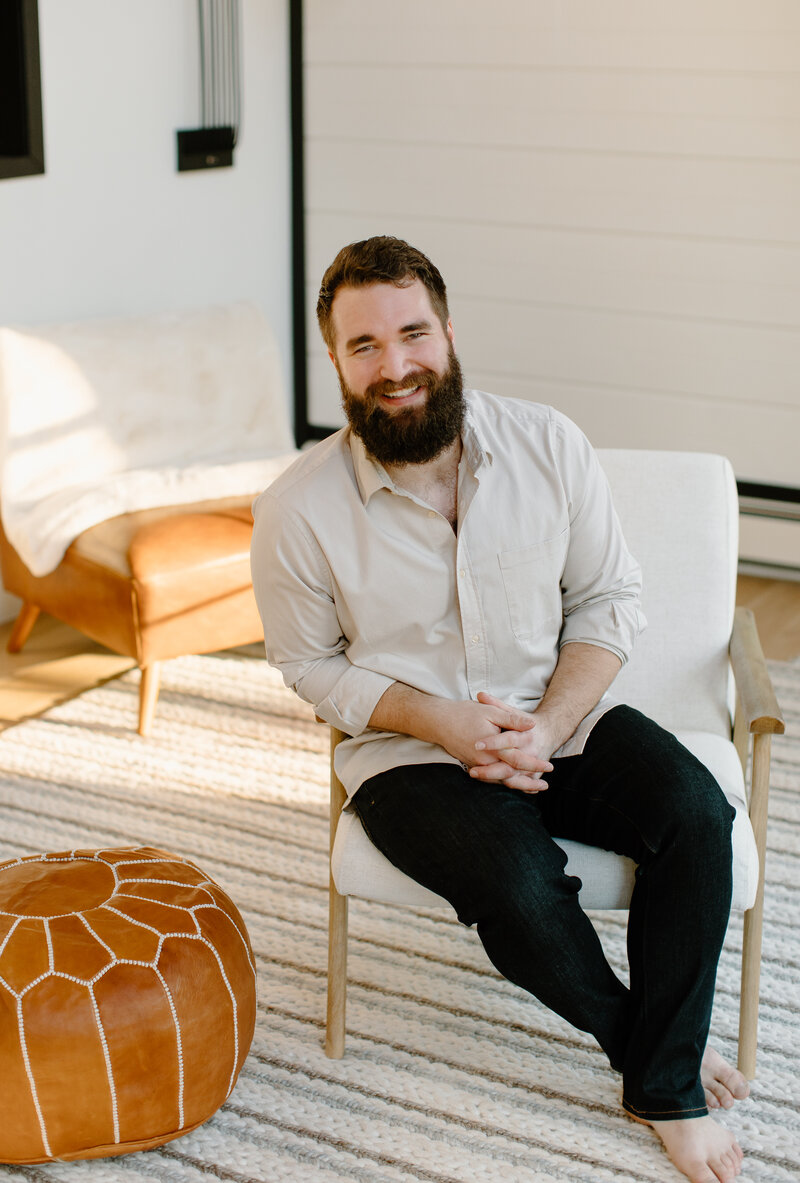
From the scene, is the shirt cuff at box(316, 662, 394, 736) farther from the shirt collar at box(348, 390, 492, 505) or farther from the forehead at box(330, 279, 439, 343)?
the forehead at box(330, 279, 439, 343)

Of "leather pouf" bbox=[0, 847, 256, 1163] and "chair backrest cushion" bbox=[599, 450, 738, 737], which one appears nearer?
"leather pouf" bbox=[0, 847, 256, 1163]

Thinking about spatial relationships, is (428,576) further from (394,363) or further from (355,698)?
(394,363)

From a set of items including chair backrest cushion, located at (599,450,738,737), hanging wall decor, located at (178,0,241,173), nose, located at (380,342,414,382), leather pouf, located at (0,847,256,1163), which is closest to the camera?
leather pouf, located at (0,847,256,1163)

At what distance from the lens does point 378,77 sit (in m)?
4.13

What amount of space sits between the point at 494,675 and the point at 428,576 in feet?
0.59

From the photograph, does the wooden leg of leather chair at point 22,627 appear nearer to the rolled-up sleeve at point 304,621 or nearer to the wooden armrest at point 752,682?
the rolled-up sleeve at point 304,621

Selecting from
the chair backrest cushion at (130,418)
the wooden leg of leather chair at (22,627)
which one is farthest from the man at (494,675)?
the wooden leg of leather chair at (22,627)

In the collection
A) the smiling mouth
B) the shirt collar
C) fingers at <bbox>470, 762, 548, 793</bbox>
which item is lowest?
fingers at <bbox>470, 762, 548, 793</bbox>

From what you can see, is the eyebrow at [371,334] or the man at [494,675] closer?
the man at [494,675]

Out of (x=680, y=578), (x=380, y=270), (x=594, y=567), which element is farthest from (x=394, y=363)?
(x=680, y=578)

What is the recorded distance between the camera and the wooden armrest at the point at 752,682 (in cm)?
177

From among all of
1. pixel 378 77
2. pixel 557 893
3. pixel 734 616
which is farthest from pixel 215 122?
pixel 557 893

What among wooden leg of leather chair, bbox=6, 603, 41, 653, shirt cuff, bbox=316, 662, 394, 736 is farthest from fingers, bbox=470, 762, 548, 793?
wooden leg of leather chair, bbox=6, 603, 41, 653

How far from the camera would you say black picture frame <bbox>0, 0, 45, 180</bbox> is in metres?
3.22
